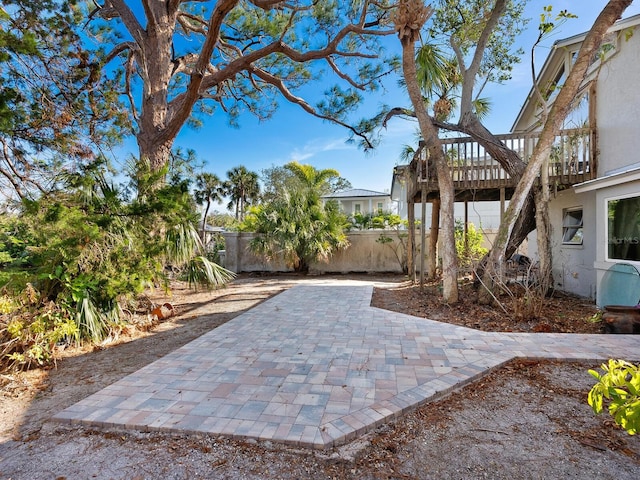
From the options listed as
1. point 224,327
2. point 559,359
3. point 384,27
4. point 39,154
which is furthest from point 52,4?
point 559,359

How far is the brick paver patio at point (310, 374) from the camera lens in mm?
2561

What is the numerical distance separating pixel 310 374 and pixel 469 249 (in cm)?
643

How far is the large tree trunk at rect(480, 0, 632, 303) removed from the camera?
16.6ft

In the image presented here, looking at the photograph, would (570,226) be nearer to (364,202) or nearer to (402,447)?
(402,447)

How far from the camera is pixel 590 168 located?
7.41 metres

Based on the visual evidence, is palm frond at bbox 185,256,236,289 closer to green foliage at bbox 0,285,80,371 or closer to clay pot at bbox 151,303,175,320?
clay pot at bbox 151,303,175,320

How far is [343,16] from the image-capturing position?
26.7 ft

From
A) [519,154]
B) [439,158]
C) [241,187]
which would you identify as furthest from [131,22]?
[241,187]

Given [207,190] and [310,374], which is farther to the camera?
[207,190]

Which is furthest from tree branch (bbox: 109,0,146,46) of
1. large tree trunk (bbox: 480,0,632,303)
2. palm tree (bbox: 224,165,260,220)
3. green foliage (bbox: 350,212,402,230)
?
palm tree (bbox: 224,165,260,220)

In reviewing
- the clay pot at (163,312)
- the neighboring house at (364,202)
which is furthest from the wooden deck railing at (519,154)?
the neighboring house at (364,202)

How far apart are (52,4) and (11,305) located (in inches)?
191

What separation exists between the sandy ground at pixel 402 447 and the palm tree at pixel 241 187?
2318 cm

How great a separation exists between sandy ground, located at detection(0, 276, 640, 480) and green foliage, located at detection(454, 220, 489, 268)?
4.26 m
